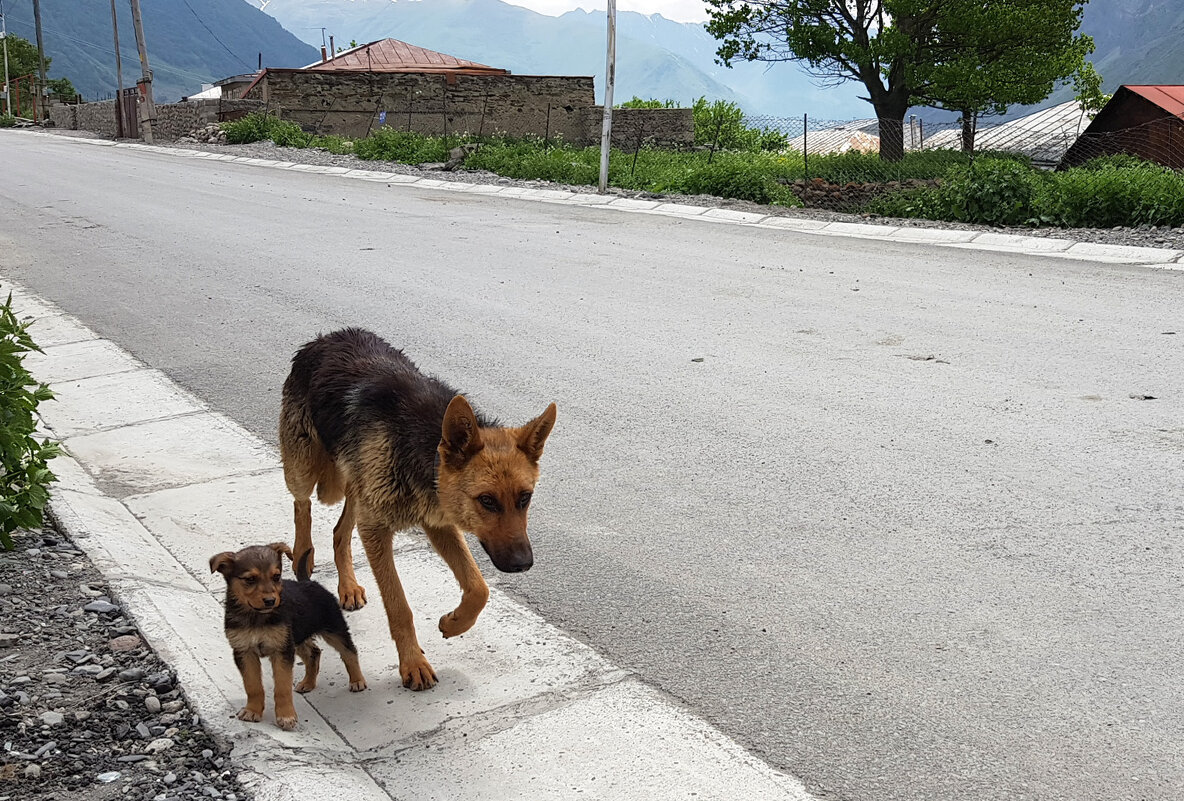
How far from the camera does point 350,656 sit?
4078 mm

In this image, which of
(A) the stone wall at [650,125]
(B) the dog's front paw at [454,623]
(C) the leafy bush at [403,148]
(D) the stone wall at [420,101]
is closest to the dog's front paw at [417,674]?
(B) the dog's front paw at [454,623]

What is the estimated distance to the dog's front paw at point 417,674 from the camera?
411 cm

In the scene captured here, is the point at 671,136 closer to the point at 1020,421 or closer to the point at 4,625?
the point at 1020,421

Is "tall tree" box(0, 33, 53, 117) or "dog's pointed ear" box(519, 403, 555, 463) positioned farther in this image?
"tall tree" box(0, 33, 53, 117)

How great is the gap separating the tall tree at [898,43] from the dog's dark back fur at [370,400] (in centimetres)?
2442

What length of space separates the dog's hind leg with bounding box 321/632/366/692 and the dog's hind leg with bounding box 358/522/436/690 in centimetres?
15

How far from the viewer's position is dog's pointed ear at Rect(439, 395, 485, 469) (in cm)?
375

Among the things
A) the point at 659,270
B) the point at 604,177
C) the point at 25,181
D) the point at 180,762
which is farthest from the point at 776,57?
the point at 180,762

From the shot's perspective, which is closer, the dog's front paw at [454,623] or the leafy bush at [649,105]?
the dog's front paw at [454,623]

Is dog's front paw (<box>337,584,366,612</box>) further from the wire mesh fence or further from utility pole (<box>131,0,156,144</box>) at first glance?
utility pole (<box>131,0,156,144</box>)

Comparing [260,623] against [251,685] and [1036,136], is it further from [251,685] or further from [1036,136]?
[1036,136]

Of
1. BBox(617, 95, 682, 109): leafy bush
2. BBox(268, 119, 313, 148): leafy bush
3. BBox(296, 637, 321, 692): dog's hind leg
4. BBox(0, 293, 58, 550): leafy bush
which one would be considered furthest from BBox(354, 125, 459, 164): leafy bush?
BBox(296, 637, 321, 692): dog's hind leg

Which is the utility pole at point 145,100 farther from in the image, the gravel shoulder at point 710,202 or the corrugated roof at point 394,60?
the corrugated roof at point 394,60

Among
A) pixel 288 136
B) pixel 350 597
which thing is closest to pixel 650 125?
pixel 288 136
